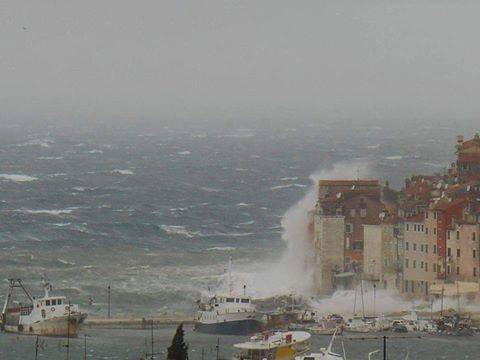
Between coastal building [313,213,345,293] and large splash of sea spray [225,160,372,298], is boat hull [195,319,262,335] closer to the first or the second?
large splash of sea spray [225,160,372,298]

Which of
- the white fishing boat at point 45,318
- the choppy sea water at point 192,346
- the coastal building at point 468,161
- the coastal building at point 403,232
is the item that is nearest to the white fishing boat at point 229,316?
the choppy sea water at point 192,346

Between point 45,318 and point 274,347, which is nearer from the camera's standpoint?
point 274,347

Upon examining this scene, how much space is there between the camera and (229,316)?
158 metres

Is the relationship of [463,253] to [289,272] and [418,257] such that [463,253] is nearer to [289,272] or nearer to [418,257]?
[418,257]

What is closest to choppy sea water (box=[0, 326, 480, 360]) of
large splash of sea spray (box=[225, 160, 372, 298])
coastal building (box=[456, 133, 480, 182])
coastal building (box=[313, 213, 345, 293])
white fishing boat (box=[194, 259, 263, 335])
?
white fishing boat (box=[194, 259, 263, 335])

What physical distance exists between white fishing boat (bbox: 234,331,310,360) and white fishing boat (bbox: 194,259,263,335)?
18.2 metres

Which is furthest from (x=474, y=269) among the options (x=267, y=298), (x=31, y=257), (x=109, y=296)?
(x=31, y=257)

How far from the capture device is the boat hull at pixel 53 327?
155500 millimetres

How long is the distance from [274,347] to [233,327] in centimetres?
2251

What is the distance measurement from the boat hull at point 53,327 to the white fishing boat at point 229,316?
849cm

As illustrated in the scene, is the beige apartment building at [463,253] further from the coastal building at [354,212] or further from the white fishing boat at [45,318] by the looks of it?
the white fishing boat at [45,318]

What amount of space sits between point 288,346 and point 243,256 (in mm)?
63132

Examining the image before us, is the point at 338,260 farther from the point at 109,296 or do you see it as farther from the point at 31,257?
the point at 31,257

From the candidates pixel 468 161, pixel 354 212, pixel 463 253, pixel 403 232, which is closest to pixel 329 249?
pixel 354 212
